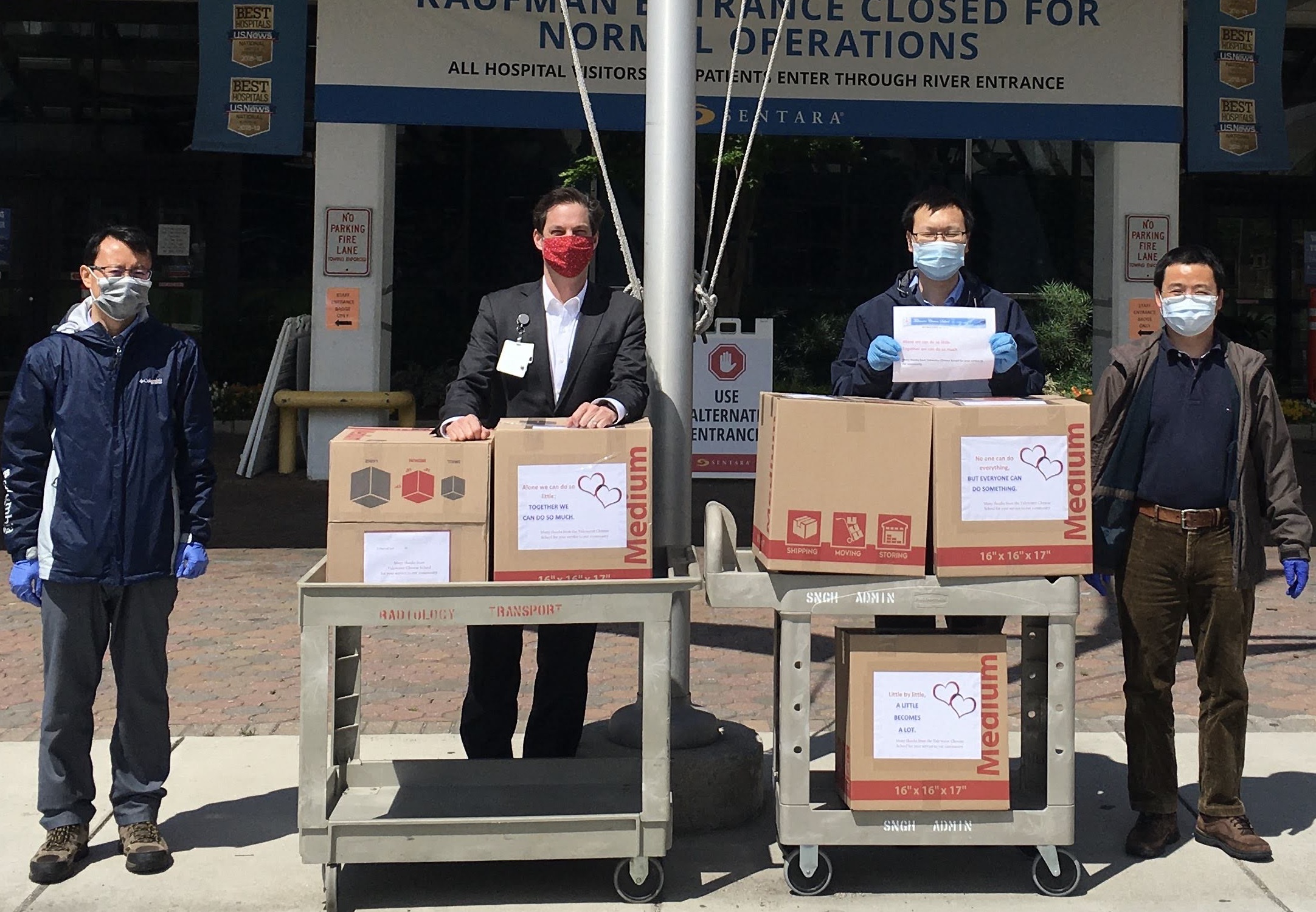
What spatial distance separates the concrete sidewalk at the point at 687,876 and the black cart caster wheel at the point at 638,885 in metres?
0.05

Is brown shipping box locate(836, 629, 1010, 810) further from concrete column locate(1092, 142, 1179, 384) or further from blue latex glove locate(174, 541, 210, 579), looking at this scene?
concrete column locate(1092, 142, 1179, 384)

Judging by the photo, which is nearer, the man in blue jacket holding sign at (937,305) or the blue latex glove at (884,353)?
the blue latex glove at (884,353)

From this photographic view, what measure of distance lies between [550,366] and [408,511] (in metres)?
0.83

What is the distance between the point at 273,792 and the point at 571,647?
132cm

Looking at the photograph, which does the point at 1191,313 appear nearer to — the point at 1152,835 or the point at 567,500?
the point at 1152,835

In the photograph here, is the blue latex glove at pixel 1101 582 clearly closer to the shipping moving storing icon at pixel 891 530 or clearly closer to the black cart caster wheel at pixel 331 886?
the shipping moving storing icon at pixel 891 530

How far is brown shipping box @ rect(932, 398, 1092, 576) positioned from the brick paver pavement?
2.14 m

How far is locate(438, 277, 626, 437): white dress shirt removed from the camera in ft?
16.0

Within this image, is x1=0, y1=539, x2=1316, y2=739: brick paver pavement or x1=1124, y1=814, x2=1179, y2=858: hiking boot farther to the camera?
x1=0, y1=539, x2=1316, y2=739: brick paver pavement

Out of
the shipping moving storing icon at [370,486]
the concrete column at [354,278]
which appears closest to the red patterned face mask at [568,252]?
the shipping moving storing icon at [370,486]

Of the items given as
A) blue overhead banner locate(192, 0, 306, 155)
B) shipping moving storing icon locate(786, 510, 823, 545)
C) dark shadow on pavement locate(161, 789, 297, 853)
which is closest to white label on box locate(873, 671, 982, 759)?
shipping moving storing icon locate(786, 510, 823, 545)

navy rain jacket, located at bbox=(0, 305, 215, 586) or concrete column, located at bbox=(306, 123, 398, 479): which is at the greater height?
concrete column, located at bbox=(306, 123, 398, 479)

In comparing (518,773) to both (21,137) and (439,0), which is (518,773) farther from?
(21,137)

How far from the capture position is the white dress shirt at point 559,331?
4887mm
